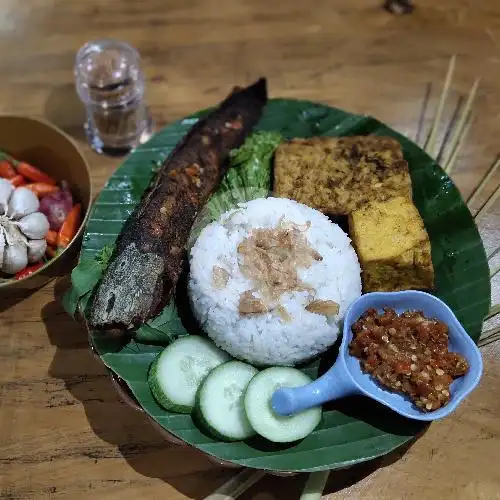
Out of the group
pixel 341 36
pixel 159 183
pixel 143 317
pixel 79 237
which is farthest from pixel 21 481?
pixel 341 36

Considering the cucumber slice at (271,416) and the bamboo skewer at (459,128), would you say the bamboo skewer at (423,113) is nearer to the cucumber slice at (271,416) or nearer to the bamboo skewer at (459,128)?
the bamboo skewer at (459,128)

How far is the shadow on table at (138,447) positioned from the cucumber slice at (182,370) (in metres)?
0.29

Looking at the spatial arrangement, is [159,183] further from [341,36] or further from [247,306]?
[341,36]

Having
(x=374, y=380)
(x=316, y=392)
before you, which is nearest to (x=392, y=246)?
(x=374, y=380)

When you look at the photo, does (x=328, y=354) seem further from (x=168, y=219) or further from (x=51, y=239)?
(x=51, y=239)

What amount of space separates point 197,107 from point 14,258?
164 cm

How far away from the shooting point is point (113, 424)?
276 centimetres

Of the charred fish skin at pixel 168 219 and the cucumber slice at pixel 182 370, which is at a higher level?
the charred fish skin at pixel 168 219

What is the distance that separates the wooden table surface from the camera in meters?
2.62

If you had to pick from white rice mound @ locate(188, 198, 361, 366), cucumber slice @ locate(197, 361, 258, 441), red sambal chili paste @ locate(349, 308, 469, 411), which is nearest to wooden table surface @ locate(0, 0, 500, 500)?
cucumber slice @ locate(197, 361, 258, 441)

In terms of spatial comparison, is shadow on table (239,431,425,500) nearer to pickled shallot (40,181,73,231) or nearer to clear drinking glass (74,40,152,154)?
pickled shallot (40,181,73,231)

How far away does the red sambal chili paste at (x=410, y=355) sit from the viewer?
2391 mm

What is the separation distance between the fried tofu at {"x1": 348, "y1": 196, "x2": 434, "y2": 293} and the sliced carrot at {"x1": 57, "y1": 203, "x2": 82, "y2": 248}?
148 centimetres

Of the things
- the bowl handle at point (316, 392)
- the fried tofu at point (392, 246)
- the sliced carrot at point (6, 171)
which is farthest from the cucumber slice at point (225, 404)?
the sliced carrot at point (6, 171)
